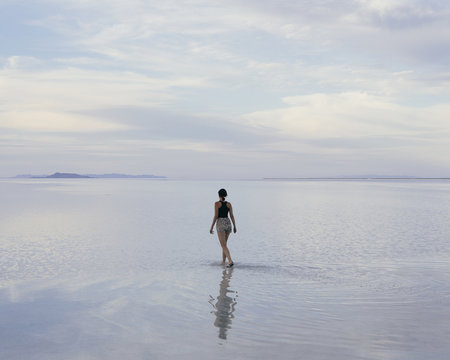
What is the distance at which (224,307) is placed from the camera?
9.57 meters

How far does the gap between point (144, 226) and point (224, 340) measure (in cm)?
1998

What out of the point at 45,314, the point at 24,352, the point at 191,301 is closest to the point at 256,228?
the point at 191,301

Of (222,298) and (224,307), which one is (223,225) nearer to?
(222,298)

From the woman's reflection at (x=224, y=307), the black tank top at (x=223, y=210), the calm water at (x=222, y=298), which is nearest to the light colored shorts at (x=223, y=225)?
the black tank top at (x=223, y=210)

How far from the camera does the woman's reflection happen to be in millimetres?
8281

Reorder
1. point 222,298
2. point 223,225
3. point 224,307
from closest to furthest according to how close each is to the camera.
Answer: point 224,307 < point 222,298 < point 223,225

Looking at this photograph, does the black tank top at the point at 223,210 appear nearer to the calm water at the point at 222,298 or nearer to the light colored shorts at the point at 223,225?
the light colored shorts at the point at 223,225

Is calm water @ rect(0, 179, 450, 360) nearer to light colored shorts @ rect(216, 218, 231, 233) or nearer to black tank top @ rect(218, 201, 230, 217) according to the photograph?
light colored shorts @ rect(216, 218, 231, 233)

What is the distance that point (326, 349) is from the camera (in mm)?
7152

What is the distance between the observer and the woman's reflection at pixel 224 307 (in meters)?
8.28

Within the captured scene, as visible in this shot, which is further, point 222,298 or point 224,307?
point 222,298

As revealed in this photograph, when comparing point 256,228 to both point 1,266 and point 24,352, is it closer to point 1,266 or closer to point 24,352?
point 1,266

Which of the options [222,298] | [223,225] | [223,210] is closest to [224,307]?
[222,298]

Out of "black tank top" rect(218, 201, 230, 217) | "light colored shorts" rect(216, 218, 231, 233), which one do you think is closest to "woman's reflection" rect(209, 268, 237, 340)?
"light colored shorts" rect(216, 218, 231, 233)
